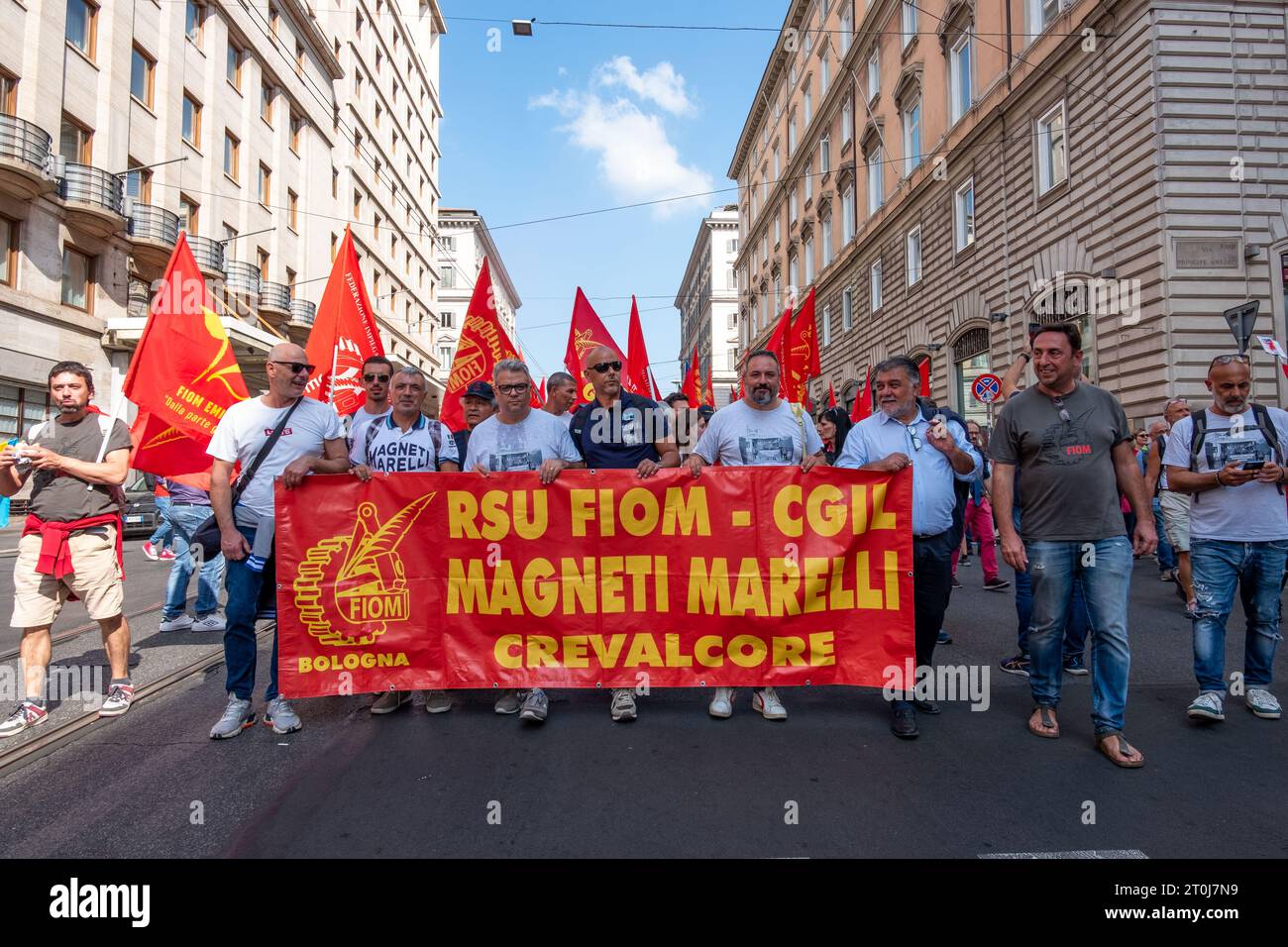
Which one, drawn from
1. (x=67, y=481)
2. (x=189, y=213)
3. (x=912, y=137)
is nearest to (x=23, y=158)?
(x=189, y=213)

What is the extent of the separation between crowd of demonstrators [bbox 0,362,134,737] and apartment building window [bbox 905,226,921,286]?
72.3 ft

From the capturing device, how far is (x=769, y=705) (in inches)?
158

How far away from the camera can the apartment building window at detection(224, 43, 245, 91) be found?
85.1ft

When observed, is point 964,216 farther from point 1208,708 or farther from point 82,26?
point 82,26

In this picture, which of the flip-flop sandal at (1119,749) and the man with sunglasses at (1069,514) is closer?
the flip-flop sandal at (1119,749)

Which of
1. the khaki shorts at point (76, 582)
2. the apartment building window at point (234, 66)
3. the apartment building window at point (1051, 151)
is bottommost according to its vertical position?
the khaki shorts at point (76, 582)

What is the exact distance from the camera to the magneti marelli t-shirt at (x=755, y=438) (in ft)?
14.3

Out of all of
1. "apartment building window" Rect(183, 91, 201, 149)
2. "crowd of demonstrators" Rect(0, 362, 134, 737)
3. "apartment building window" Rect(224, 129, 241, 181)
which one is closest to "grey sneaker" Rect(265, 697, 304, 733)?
"crowd of demonstrators" Rect(0, 362, 134, 737)

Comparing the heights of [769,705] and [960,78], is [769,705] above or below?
below

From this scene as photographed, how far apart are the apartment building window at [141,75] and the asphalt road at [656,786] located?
963 inches

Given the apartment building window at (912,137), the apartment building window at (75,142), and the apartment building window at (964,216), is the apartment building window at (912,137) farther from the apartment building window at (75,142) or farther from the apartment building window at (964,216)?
the apartment building window at (75,142)

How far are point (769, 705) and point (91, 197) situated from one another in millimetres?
22967

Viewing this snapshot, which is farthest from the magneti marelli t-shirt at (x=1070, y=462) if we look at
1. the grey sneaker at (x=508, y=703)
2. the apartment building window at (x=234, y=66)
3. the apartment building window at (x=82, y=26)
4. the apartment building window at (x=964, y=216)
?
the apartment building window at (x=234, y=66)
